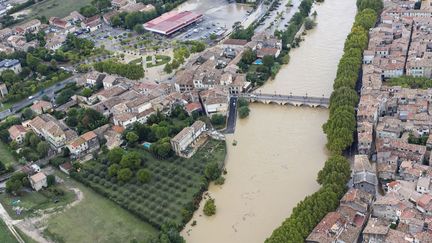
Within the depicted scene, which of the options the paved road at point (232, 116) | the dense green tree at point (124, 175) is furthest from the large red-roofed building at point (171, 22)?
the dense green tree at point (124, 175)

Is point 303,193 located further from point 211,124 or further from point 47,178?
point 47,178

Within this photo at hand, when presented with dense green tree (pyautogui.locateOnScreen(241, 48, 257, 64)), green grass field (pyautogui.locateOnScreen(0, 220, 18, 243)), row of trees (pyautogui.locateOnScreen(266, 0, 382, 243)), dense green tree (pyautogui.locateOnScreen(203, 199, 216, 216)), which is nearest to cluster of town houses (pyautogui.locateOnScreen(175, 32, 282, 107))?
dense green tree (pyautogui.locateOnScreen(241, 48, 257, 64))

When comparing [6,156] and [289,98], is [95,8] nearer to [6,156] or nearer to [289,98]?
[6,156]

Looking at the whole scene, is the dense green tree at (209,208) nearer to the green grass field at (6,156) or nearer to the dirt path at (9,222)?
the dirt path at (9,222)

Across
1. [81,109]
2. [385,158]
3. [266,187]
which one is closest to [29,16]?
[81,109]

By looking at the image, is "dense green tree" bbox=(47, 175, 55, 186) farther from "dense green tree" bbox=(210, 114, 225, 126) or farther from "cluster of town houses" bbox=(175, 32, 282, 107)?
"cluster of town houses" bbox=(175, 32, 282, 107)

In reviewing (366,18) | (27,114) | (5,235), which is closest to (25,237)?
(5,235)
